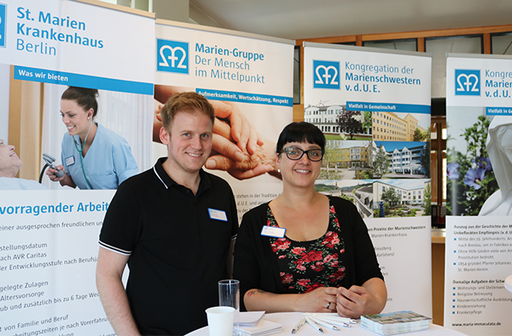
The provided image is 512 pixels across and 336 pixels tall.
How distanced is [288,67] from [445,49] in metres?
5.68

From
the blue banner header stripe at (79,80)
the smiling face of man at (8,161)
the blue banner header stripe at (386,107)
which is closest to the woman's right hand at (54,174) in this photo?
the smiling face of man at (8,161)

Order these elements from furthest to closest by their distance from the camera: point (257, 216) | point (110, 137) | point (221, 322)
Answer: point (110, 137), point (257, 216), point (221, 322)

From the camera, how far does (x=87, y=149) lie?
8.05 feet

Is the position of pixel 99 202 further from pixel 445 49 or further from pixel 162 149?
pixel 445 49

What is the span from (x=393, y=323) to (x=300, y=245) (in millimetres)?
610

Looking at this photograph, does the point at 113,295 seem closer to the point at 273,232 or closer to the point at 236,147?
the point at 273,232

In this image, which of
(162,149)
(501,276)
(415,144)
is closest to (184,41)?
(162,149)

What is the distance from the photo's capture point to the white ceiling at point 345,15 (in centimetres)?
620

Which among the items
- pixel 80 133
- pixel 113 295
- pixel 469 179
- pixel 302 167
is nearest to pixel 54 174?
pixel 80 133

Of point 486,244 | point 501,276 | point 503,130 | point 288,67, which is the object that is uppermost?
point 288,67

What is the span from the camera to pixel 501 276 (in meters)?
3.39

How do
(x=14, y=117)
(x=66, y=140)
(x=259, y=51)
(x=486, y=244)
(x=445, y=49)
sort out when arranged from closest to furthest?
1. (x=14, y=117)
2. (x=66, y=140)
3. (x=259, y=51)
4. (x=486, y=244)
5. (x=445, y=49)

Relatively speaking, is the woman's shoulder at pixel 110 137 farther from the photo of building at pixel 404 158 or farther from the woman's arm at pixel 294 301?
the photo of building at pixel 404 158

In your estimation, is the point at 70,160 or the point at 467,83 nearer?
the point at 70,160
